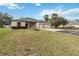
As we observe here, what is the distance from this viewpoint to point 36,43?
10.3 ft

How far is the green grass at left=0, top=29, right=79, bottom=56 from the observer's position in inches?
122

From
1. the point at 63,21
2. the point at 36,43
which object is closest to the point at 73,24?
the point at 63,21

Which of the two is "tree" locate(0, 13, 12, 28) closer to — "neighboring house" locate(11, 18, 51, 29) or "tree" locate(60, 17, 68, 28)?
"neighboring house" locate(11, 18, 51, 29)

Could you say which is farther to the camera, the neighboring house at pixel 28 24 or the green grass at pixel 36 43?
the neighboring house at pixel 28 24

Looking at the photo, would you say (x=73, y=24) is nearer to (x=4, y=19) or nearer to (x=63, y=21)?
(x=63, y=21)

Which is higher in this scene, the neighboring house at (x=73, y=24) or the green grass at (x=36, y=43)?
the neighboring house at (x=73, y=24)

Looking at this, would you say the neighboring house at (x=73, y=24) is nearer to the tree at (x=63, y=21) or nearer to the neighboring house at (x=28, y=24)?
the tree at (x=63, y=21)

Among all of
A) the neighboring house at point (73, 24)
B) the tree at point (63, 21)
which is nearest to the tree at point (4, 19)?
the tree at point (63, 21)

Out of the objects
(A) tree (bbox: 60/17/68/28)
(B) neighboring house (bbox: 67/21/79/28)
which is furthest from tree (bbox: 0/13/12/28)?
(B) neighboring house (bbox: 67/21/79/28)

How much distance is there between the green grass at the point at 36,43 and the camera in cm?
311

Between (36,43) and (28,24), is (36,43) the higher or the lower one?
the lower one

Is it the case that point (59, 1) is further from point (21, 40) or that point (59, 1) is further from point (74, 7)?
point (21, 40)

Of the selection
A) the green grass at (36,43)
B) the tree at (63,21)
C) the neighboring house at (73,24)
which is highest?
the tree at (63,21)

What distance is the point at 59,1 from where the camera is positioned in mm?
3137
